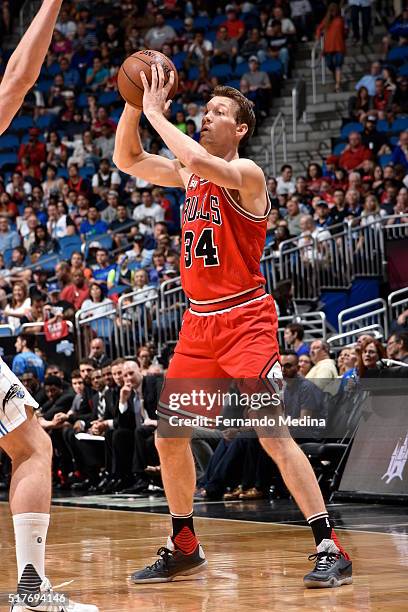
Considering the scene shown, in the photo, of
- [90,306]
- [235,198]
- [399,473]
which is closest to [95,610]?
[235,198]

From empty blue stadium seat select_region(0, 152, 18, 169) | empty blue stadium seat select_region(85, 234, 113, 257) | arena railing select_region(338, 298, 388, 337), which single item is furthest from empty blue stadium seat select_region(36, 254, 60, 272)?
arena railing select_region(338, 298, 388, 337)

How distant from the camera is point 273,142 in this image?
19.6 m

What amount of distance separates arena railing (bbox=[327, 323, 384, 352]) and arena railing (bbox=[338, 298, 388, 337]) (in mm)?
140

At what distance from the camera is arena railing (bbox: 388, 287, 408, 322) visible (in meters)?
13.0

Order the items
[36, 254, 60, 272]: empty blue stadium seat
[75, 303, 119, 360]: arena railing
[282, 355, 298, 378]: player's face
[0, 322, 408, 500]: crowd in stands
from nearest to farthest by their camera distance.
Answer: [0, 322, 408, 500]: crowd in stands < [282, 355, 298, 378]: player's face < [75, 303, 119, 360]: arena railing < [36, 254, 60, 272]: empty blue stadium seat

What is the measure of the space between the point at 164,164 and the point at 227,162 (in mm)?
639

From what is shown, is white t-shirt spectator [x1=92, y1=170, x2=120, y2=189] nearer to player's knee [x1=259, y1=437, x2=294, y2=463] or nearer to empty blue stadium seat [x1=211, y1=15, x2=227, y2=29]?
empty blue stadium seat [x1=211, y1=15, x2=227, y2=29]

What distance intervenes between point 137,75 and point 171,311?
9.17m

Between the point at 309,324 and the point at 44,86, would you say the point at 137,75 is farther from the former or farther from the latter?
the point at 44,86

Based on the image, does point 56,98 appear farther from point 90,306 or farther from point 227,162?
point 227,162

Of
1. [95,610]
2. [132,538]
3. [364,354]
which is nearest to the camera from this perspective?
[95,610]

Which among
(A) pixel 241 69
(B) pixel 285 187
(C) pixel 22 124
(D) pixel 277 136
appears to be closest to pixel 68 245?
(B) pixel 285 187

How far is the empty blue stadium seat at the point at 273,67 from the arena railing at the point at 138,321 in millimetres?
7233

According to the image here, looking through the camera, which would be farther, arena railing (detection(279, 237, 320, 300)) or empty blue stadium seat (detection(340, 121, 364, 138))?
empty blue stadium seat (detection(340, 121, 364, 138))
